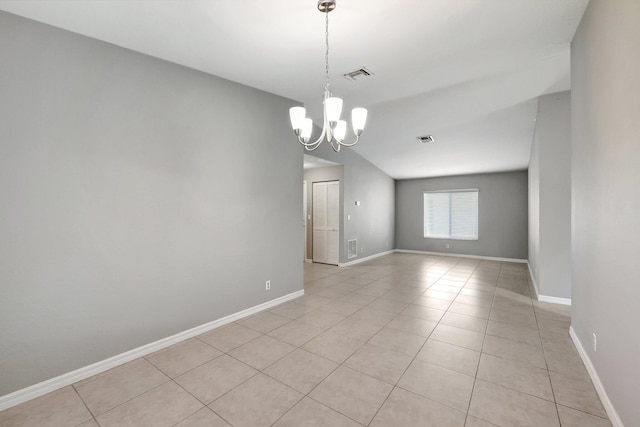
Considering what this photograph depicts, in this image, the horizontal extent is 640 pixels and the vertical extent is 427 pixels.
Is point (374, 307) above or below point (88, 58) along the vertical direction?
below

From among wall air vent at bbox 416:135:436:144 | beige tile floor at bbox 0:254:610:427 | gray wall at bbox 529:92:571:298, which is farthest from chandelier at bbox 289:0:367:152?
wall air vent at bbox 416:135:436:144

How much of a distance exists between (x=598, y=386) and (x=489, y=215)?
658cm

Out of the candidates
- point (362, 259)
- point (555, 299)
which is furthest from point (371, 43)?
point (362, 259)

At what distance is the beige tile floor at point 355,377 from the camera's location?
181cm

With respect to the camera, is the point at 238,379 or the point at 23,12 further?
the point at 238,379

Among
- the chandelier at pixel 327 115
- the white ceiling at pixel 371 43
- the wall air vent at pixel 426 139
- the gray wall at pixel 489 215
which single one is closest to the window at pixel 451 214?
the gray wall at pixel 489 215

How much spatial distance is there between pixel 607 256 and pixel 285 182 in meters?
3.35

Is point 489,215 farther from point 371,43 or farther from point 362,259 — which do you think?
point 371,43

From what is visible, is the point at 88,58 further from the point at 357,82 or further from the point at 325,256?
the point at 325,256

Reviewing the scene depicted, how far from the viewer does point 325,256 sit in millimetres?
7012

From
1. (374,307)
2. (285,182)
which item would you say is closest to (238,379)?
(374,307)

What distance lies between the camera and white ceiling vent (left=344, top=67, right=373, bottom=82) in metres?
3.04

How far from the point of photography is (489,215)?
783cm

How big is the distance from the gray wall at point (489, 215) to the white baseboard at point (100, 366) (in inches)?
271
